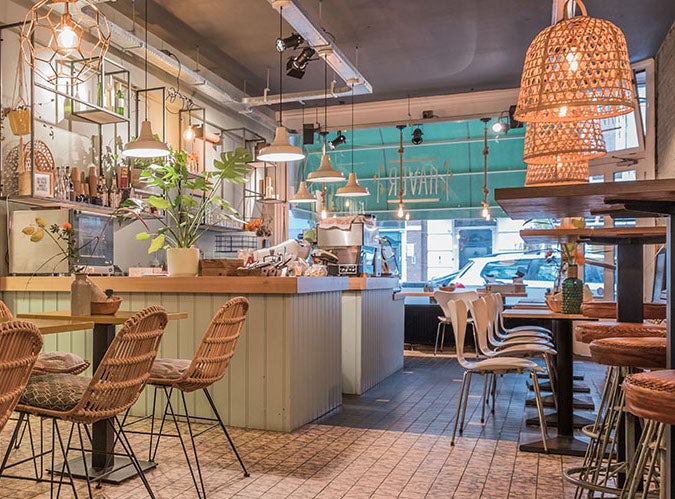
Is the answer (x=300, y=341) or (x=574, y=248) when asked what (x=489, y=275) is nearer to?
(x=574, y=248)

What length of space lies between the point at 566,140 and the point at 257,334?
7.43 ft

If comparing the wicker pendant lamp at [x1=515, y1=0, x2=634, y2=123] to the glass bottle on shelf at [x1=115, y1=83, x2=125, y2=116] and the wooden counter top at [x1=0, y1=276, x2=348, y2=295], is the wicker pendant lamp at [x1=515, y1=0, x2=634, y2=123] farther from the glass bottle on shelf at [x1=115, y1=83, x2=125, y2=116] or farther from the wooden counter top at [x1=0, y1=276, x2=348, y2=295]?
the glass bottle on shelf at [x1=115, y1=83, x2=125, y2=116]

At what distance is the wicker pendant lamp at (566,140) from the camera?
342cm

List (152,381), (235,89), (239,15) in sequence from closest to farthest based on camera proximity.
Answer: (152,381)
(239,15)
(235,89)

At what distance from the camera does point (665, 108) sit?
7.00 metres

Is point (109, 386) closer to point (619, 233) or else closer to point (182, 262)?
point (182, 262)

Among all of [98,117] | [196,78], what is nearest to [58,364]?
[98,117]

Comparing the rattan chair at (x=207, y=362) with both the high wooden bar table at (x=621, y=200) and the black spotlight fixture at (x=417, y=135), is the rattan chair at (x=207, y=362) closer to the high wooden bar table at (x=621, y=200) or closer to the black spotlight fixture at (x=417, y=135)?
the high wooden bar table at (x=621, y=200)

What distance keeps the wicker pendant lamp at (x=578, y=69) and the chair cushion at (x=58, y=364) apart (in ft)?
8.44

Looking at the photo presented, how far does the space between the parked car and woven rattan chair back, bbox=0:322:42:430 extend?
847 cm

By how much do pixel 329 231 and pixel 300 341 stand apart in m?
2.73

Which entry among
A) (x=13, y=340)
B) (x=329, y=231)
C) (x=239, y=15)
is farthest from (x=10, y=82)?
(x=13, y=340)

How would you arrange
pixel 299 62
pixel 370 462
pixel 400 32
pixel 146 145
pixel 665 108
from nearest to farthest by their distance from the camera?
pixel 370 462 → pixel 146 145 → pixel 299 62 → pixel 400 32 → pixel 665 108

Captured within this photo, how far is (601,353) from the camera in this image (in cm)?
206
